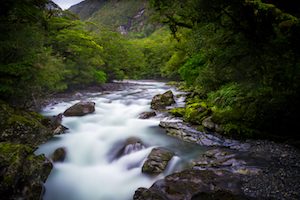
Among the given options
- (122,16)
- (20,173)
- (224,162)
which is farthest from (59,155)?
(122,16)

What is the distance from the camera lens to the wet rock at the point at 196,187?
224 inches

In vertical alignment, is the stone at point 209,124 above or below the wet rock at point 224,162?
above

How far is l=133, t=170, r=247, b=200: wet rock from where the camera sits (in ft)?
18.7

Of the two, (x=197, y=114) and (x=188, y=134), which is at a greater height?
(x=197, y=114)

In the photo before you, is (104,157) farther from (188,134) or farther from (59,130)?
(188,134)

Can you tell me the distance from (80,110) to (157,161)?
7.22 metres

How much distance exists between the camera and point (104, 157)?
353 inches

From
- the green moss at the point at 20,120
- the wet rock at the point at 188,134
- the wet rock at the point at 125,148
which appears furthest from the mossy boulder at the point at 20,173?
the wet rock at the point at 188,134

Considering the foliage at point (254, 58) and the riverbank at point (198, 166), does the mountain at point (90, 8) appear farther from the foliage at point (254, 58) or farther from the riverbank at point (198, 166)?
the foliage at point (254, 58)

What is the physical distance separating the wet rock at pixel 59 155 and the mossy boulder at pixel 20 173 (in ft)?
5.40

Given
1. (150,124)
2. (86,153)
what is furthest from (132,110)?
(86,153)

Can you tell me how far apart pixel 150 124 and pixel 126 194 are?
5098mm

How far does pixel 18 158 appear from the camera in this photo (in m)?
6.18

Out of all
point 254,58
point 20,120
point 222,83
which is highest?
point 254,58
